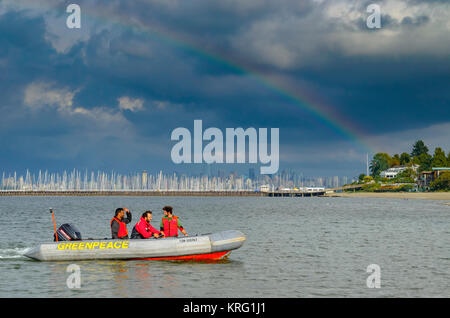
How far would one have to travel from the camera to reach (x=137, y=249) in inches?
1078

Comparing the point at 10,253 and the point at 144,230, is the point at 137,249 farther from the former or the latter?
the point at 10,253

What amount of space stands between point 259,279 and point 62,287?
853cm

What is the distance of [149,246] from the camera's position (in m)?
27.5

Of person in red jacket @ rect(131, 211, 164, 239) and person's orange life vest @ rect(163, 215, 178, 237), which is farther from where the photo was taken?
person's orange life vest @ rect(163, 215, 178, 237)

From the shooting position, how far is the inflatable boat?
27.4 m

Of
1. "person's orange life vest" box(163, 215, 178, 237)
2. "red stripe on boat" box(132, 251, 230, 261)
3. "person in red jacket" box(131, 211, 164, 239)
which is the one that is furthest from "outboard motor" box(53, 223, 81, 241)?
"person's orange life vest" box(163, 215, 178, 237)

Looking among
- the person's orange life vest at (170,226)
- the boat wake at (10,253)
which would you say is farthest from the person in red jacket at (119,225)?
the boat wake at (10,253)

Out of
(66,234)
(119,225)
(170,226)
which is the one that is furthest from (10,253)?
(170,226)

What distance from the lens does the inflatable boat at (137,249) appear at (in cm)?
2741

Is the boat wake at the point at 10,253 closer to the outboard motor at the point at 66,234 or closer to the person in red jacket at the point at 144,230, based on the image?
the outboard motor at the point at 66,234

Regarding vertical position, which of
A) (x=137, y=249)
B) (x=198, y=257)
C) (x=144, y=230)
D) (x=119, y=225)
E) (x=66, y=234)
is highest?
(x=119, y=225)

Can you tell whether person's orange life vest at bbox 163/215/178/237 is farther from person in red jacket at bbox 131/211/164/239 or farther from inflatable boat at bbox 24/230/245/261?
inflatable boat at bbox 24/230/245/261
